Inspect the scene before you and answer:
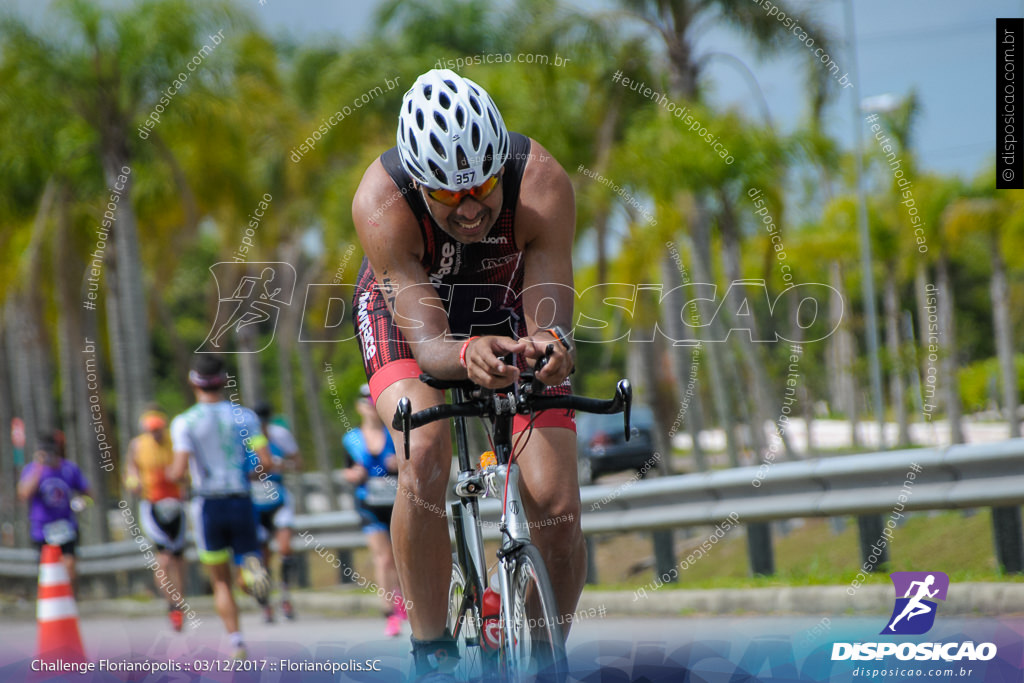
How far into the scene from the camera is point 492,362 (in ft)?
10.3

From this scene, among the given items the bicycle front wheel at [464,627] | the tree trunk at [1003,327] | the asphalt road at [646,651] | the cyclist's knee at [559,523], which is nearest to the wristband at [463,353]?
the cyclist's knee at [559,523]

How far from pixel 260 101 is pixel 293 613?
9235 mm

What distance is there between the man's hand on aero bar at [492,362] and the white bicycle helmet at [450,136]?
1.73 ft

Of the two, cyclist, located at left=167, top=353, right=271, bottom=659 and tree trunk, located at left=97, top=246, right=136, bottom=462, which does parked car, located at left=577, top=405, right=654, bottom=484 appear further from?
tree trunk, located at left=97, top=246, right=136, bottom=462

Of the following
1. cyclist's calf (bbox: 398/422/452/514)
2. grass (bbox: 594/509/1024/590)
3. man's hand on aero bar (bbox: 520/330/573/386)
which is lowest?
grass (bbox: 594/509/1024/590)

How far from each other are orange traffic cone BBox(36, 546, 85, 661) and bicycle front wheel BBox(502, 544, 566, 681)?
407cm

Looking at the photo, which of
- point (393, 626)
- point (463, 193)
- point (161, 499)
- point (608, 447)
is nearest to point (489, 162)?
point (463, 193)

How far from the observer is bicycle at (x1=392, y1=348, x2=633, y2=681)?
10.1 feet

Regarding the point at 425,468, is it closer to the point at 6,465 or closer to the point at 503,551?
the point at 503,551

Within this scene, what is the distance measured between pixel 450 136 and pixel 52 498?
978 cm

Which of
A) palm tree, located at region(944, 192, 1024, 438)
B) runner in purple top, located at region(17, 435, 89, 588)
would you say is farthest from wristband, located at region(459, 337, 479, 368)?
palm tree, located at region(944, 192, 1024, 438)

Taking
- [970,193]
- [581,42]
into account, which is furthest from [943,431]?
[581,42]

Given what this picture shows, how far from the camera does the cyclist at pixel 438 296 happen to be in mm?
3385

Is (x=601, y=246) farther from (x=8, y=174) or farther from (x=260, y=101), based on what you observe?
(x=8, y=174)
